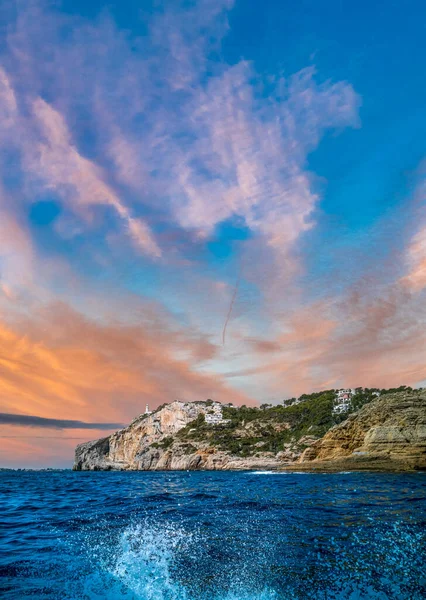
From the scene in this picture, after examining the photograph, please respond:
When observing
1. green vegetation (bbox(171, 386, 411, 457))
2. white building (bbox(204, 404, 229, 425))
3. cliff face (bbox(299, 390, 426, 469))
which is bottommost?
cliff face (bbox(299, 390, 426, 469))

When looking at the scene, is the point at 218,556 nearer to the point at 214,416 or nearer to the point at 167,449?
the point at 167,449

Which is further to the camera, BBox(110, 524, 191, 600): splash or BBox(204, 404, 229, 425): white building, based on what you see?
BBox(204, 404, 229, 425): white building

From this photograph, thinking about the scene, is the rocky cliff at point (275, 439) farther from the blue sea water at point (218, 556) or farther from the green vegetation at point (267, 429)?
the blue sea water at point (218, 556)

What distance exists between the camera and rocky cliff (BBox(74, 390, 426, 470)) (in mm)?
59656

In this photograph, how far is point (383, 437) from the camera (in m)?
60.8

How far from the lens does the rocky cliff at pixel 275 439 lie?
59.7 meters

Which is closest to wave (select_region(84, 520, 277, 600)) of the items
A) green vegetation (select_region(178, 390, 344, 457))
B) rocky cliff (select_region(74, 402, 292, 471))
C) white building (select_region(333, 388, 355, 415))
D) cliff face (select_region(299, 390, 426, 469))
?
cliff face (select_region(299, 390, 426, 469))

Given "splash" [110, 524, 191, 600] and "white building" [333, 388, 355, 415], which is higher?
"white building" [333, 388, 355, 415]

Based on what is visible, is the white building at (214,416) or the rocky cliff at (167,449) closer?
the rocky cliff at (167,449)

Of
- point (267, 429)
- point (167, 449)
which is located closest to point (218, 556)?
point (267, 429)

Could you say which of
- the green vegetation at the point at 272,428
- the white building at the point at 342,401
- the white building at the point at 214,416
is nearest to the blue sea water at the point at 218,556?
the green vegetation at the point at 272,428

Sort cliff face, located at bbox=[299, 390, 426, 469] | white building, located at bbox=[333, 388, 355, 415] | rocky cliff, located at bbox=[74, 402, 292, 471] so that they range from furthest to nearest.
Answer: white building, located at bbox=[333, 388, 355, 415], rocky cliff, located at bbox=[74, 402, 292, 471], cliff face, located at bbox=[299, 390, 426, 469]

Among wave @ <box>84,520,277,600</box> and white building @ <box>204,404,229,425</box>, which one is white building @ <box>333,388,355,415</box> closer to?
white building @ <box>204,404,229,425</box>

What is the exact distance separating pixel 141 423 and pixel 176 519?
176172 mm
